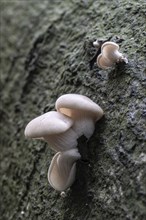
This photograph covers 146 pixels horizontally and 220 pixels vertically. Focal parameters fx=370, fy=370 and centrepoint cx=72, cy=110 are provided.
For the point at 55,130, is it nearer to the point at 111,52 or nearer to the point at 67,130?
the point at 67,130

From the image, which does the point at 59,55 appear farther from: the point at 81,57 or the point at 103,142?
the point at 103,142

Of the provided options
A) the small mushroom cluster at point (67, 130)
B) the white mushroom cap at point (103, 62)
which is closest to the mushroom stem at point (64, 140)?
the small mushroom cluster at point (67, 130)

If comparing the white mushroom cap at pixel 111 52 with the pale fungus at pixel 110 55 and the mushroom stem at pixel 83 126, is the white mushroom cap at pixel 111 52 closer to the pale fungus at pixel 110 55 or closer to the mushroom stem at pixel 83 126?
the pale fungus at pixel 110 55

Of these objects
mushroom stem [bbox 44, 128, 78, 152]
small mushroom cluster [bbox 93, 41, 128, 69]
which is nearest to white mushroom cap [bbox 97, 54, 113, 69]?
small mushroom cluster [bbox 93, 41, 128, 69]

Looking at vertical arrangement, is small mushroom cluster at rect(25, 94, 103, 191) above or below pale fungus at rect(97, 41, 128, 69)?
below

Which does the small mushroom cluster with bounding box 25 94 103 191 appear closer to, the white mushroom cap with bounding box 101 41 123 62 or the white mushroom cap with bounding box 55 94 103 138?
the white mushroom cap with bounding box 55 94 103 138

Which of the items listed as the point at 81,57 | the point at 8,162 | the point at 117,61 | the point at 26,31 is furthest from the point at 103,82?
the point at 26,31

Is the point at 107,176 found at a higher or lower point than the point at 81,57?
lower

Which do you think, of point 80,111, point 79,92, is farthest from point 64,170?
point 79,92

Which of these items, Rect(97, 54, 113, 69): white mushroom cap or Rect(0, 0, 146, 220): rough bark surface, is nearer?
Rect(0, 0, 146, 220): rough bark surface
